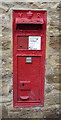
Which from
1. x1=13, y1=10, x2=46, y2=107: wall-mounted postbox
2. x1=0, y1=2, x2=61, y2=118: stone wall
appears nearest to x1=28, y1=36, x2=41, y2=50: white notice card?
x1=13, y1=10, x2=46, y2=107: wall-mounted postbox

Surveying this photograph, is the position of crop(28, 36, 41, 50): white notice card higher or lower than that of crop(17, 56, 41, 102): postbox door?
higher

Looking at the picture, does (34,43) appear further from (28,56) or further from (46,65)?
(46,65)

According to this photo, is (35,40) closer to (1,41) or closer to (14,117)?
(1,41)

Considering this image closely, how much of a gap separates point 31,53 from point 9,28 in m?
0.49

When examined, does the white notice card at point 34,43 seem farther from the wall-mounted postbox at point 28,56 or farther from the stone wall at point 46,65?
the stone wall at point 46,65

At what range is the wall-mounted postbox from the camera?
3.21 metres

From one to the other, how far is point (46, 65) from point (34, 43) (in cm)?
38

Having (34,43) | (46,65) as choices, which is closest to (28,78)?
(46,65)

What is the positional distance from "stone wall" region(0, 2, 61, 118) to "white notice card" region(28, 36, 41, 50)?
135mm

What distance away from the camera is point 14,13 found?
3.21 m

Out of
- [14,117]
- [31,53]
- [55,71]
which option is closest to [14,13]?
[31,53]

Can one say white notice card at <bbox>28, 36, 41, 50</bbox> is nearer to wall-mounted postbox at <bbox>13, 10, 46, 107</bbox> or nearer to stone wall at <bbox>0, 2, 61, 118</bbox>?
wall-mounted postbox at <bbox>13, 10, 46, 107</bbox>

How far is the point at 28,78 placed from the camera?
11.2ft

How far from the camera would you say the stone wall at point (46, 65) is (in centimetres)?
322
